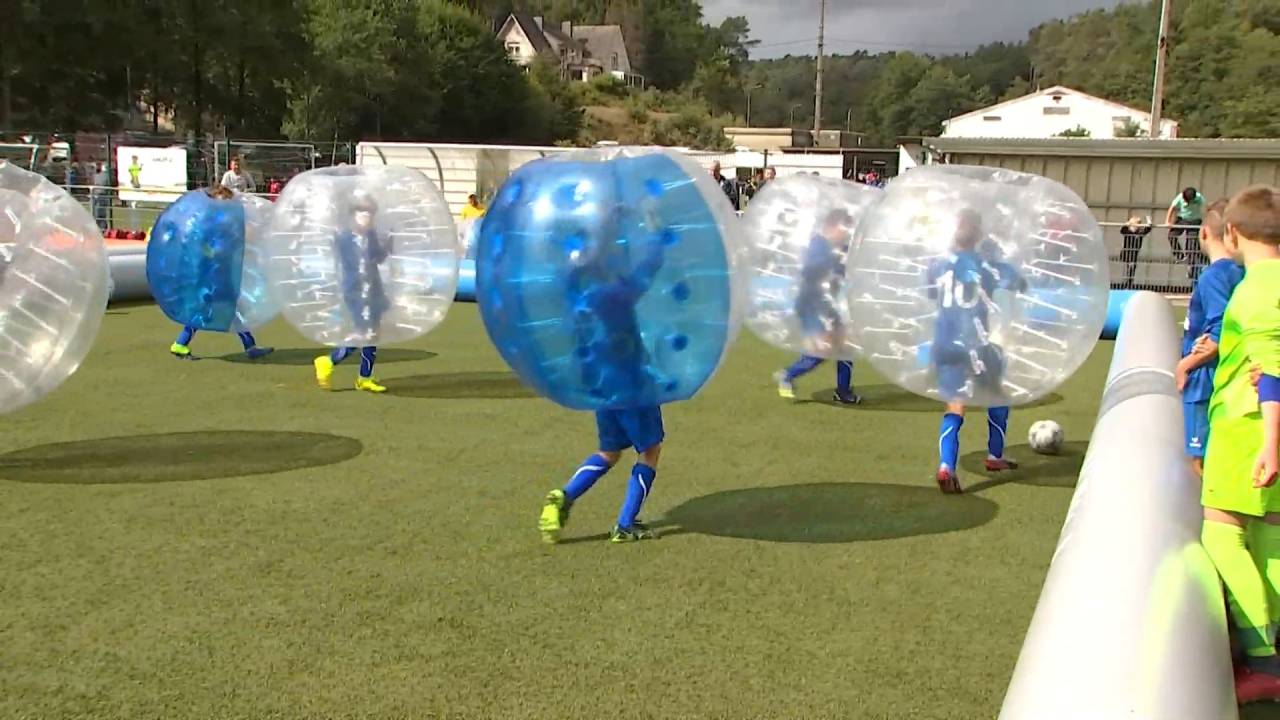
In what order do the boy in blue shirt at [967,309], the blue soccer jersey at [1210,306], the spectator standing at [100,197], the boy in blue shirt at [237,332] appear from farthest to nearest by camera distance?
the spectator standing at [100,197], the boy in blue shirt at [237,332], the boy in blue shirt at [967,309], the blue soccer jersey at [1210,306]

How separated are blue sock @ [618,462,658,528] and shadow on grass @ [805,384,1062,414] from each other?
401 centimetres

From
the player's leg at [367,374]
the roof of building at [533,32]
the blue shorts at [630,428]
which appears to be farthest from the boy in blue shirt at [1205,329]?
the roof of building at [533,32]

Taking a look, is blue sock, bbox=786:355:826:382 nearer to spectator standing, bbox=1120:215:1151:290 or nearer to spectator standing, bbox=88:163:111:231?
spectator standing, bbox=1120:215:1151:290

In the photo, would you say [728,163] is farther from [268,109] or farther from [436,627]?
[436,627]

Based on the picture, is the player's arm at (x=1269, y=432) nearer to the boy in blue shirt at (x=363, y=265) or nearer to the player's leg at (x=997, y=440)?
the player's leg at (x=997, y=440)

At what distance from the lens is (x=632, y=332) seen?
498 cm

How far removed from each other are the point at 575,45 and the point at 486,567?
12585cm

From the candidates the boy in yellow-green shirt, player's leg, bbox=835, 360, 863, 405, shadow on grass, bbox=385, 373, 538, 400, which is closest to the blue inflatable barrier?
player's leg, bbox=835, 360, 863, 405

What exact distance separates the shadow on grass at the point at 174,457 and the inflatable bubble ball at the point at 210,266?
2771 millimetres

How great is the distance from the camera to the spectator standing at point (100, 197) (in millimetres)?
24220

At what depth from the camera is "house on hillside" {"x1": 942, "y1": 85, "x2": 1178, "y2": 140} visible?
7925 centimetres

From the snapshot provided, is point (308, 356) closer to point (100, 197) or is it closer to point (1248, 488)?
point (1248, 488)

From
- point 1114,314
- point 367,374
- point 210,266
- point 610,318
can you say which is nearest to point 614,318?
point 610,318

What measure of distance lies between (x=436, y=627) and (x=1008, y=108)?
8839 centimetres
